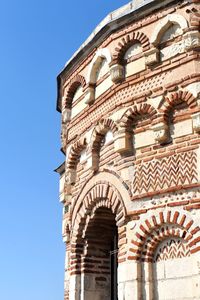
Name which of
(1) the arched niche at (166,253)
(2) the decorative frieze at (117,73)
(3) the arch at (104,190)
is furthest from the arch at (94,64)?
(1) the arched niche at (166,253)

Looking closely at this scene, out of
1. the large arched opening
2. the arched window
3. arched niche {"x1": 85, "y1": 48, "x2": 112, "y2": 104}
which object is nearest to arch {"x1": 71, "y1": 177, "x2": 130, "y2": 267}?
the large arched opening

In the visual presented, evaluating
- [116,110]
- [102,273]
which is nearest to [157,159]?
[116,110]

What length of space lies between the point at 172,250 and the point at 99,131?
2666mm

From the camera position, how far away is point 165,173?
6902 millimetres

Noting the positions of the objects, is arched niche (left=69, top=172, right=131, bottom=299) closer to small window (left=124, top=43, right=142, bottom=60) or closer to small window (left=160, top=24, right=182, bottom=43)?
small window (left=124, top=43, right=142, bottom=60)

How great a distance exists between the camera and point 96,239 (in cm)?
848

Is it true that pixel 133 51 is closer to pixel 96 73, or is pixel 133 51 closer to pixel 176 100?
pixel 96 73

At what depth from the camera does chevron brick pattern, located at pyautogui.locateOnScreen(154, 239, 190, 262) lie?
653 centimetres

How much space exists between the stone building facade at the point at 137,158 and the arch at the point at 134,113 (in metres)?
0.02

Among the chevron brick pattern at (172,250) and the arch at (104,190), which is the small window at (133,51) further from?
the chevron brick pattern at (172,250)

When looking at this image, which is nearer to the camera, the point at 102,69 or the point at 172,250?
the point at 172,250

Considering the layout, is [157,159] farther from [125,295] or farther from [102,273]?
[102,273]

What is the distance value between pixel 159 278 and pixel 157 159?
5.76 ft

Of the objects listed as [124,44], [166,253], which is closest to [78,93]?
[124,44]
